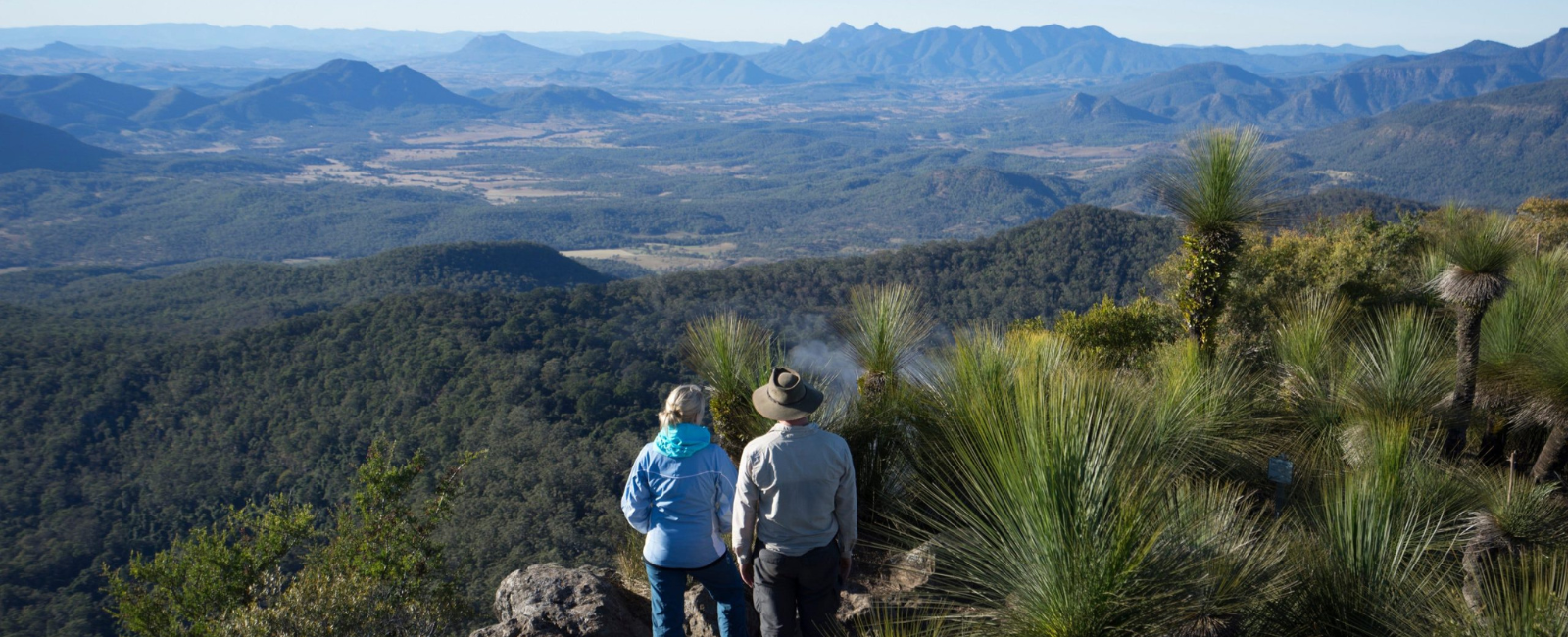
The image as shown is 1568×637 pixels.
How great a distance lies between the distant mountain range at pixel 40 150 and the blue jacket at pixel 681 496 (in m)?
180

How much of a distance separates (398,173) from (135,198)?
50.9m

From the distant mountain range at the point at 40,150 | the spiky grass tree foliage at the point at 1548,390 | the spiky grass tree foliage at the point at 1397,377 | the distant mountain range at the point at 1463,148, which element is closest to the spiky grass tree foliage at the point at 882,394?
the spiky grass tree foliage at the point at 1397,377

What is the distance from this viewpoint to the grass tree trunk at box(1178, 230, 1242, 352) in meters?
7.43

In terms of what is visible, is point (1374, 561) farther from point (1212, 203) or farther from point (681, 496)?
point (1212, 203)

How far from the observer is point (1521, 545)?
14.8ft

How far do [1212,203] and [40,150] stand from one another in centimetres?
19203

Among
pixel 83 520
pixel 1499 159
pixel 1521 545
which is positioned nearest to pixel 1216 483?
pixel 1521 545

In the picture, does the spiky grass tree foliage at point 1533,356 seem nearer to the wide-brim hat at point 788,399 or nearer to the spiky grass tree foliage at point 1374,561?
the spiky grass tree foliage at point 1374,561

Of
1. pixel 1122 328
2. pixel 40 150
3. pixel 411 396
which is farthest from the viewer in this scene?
pixel 40 150

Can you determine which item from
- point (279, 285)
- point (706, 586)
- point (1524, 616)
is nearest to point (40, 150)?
point (279, 285)

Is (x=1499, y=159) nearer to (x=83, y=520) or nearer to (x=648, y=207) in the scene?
(x=648, y=207)

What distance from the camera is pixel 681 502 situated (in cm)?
401

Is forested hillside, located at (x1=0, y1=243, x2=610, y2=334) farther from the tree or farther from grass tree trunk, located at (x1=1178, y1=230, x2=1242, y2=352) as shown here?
grass tree trunk, located at (x1=1178, y1=230, x2=1242, y2=352)

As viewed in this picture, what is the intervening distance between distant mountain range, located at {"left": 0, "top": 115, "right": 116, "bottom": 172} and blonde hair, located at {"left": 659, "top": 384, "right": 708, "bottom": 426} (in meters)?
180
